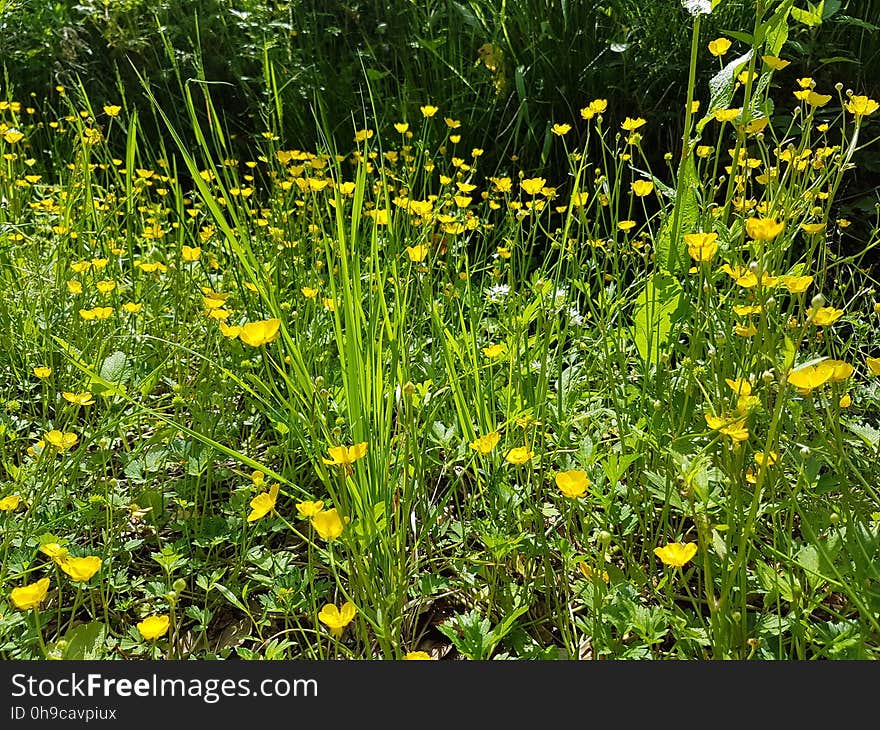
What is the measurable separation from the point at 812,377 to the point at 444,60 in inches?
86.1

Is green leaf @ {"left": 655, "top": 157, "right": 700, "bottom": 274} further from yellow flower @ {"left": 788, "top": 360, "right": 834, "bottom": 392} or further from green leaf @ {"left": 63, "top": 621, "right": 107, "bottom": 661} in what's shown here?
green leaf @ {"left": 63, "top": 621, "right": 107, "bottom": 661}

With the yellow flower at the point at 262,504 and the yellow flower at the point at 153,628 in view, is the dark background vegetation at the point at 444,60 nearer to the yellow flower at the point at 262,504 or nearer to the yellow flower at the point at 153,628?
the yellow flower at the point at 262,504

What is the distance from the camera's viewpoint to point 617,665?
1.01 metres

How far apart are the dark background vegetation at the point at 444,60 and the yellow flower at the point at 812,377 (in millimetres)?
1468

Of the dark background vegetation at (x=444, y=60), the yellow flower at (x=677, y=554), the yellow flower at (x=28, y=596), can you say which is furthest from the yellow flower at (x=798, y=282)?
the dark background vegetation at (x=444, y=60)

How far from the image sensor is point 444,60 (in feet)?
9.37

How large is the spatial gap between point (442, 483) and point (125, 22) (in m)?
3.14

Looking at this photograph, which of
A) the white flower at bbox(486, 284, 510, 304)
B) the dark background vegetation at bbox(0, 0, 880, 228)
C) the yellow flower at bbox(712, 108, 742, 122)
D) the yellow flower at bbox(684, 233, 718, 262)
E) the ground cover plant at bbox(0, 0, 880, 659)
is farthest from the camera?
the dark background vegetation at bbox(0, 0, 880, 228)

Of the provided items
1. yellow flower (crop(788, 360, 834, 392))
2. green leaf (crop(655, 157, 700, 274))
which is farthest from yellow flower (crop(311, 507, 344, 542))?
green leaf (crop(655, 157, 700, 274))

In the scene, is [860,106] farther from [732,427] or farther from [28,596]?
[28,596]

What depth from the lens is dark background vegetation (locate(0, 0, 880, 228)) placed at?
2594 millimetres

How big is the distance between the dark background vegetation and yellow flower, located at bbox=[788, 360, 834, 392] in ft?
4.82

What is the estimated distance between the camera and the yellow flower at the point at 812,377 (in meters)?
0.98

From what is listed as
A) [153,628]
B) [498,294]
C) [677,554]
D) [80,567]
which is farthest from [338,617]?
[498,294]
